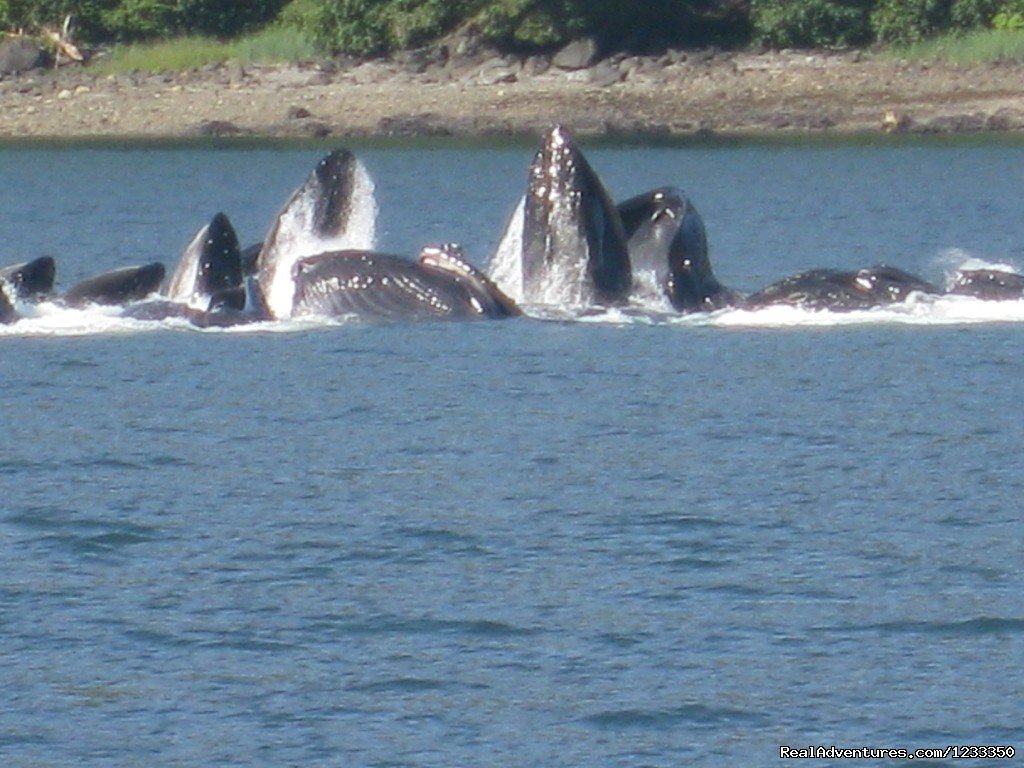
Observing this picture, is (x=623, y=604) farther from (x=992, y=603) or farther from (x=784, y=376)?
(x=784, y=376)

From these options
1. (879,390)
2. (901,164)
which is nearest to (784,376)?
(879,390)

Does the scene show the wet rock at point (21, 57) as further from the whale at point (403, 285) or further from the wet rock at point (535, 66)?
the whale at point (403, 285)

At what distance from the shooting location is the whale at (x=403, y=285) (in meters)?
28.5

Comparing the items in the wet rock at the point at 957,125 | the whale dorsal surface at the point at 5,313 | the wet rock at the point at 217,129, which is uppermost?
the whale dorsal surface at the point at 5,313

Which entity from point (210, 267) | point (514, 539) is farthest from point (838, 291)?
point (514, 539)

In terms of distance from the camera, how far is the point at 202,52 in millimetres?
78812

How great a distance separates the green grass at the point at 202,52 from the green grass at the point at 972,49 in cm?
1659

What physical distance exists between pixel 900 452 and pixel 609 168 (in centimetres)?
3951

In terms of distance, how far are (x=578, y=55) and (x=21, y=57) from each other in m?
16.4

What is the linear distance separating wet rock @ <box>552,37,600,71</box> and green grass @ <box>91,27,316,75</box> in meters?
7.28

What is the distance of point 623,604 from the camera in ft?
56.5

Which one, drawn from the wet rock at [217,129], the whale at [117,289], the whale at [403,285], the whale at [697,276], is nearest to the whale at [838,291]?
the whale at [697,276]

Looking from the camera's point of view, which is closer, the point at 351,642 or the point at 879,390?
the point at 351,642

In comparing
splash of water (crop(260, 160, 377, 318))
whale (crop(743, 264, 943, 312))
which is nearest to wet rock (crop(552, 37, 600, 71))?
splash of water (crop(260, 160, 377, 318))
